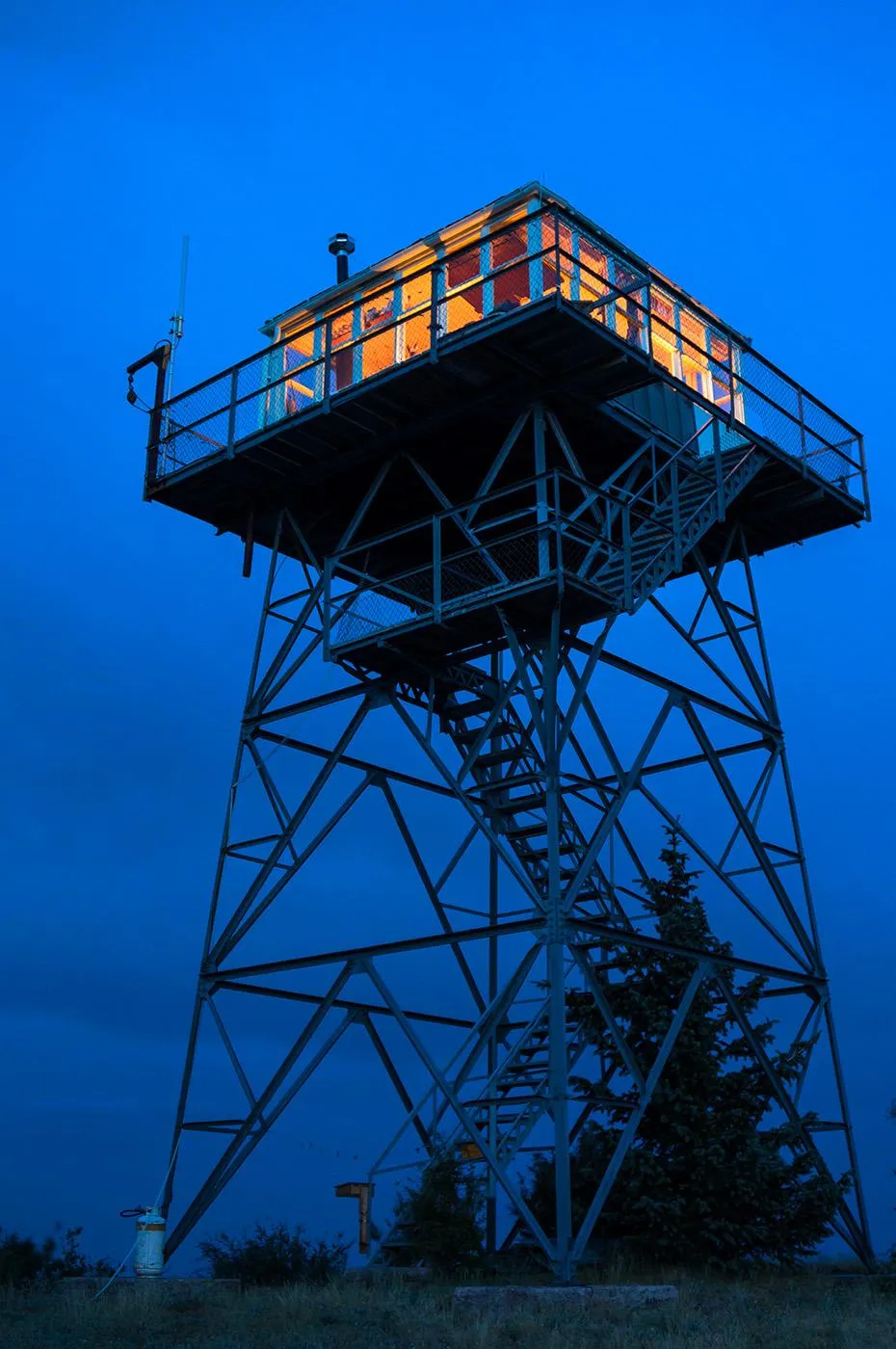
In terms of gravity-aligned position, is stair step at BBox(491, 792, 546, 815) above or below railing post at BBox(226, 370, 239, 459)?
below

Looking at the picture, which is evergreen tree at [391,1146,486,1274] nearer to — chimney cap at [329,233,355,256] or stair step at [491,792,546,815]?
stair step at [491,792,546,815]

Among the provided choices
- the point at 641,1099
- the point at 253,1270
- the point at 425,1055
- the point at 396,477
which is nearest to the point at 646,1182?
the point at 641,1099

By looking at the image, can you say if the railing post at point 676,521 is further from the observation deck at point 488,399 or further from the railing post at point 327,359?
the railing post at point 327,359

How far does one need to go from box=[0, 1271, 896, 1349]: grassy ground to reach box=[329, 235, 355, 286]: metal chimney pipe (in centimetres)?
1796

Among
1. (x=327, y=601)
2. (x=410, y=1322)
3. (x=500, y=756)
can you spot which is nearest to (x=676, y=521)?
(x=500, y=756)

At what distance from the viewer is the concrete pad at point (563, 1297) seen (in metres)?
20.0

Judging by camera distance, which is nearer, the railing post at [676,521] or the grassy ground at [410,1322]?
the grassy ground at [410,1322]

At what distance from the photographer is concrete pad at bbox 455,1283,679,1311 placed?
20.0m

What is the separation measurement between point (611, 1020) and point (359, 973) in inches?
167

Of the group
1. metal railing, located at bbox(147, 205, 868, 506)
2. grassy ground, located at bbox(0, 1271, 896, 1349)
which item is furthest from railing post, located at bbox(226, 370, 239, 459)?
grassy ground, located at bbox(0, 1271, 896, 1349)

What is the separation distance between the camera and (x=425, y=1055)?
23.9 meters

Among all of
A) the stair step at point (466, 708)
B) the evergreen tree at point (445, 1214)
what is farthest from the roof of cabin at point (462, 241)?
the evergreen tree at point (445, 1214)

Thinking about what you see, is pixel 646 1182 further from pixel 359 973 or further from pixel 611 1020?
pixel 359 973

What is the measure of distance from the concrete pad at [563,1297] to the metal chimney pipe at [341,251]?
18.5 meters
